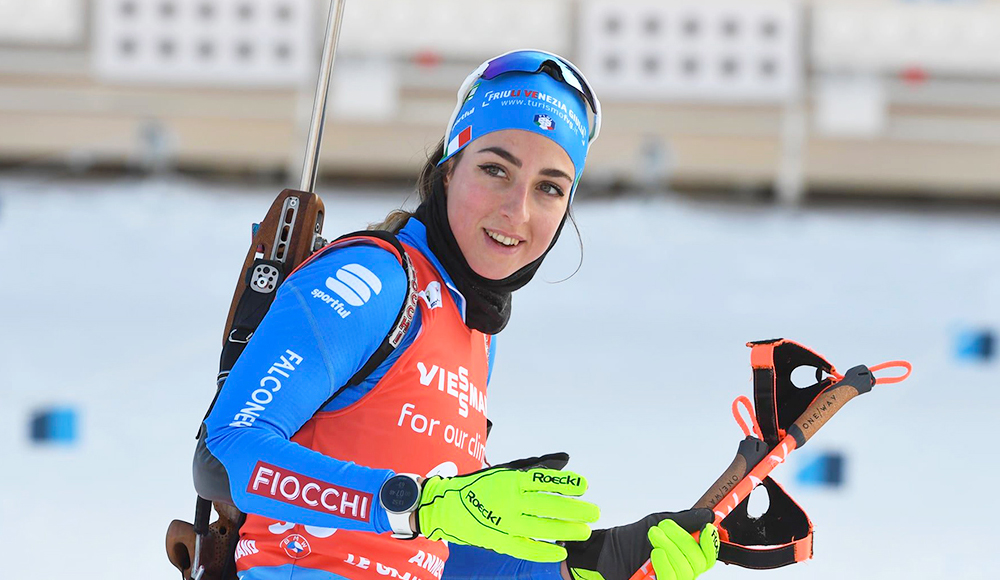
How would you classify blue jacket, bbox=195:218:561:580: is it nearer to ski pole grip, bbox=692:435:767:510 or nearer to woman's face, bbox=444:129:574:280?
woman's face, bbox=444:129:574:280

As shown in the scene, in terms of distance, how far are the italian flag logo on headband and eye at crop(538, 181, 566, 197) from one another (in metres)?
0.11

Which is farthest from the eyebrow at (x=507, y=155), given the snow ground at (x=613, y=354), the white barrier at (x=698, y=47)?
the white barrier at (x=698, y=47)

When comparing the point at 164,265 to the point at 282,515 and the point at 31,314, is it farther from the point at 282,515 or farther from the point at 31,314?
the point at 282,515

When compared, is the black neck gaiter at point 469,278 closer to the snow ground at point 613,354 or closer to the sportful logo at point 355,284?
the sportful logo at point 355,284

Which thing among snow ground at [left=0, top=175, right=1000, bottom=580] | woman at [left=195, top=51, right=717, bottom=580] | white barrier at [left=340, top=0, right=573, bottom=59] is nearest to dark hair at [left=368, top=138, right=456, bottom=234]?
woman at [left=195, top=51, right=717, bottom=580]

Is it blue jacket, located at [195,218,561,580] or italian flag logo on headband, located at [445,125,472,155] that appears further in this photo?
italian flag logo on headband, located at [445,125,472,155]

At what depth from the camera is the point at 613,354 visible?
467cm

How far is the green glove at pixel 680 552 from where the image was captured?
1179mm

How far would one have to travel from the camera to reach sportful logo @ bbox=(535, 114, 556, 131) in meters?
1.34

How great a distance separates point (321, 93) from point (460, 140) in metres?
0.24

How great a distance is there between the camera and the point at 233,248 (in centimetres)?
622

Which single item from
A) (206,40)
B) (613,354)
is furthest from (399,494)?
(206,40)

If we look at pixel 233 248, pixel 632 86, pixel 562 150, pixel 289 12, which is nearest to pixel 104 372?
pixel 233 248

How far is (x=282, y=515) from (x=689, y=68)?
24.1 ft
